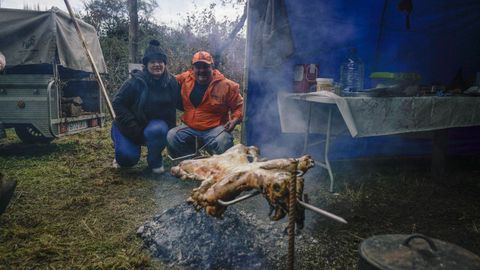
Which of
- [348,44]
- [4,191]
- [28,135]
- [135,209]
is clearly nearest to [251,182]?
[135,209]

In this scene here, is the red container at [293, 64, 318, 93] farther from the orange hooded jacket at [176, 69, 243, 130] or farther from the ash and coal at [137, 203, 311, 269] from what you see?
the ash and coal at [137, 203, 311, 269]

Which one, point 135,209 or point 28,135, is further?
point 28,135

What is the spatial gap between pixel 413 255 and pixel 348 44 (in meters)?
4.04

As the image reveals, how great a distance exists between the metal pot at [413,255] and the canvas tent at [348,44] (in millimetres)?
3236

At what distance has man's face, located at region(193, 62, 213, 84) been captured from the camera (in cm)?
461

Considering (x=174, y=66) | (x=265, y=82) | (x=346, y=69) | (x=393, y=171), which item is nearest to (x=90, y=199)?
(x=265, y=82)

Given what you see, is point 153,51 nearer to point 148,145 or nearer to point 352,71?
point 148,145

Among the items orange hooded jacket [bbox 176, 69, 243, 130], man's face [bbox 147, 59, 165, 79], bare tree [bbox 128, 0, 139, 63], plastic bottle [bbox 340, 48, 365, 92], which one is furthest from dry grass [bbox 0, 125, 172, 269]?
bare tree [bbox 128, 0, 139, 63]

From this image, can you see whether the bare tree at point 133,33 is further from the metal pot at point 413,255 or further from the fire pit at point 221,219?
the metal pot at point 413,255

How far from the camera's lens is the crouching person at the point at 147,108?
4656mm

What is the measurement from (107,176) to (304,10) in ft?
12.1

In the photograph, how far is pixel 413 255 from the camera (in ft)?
5.37

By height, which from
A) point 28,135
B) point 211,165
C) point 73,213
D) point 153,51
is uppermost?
point 153,51

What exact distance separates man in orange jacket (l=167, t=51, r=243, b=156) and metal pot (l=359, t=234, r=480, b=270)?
9.84 feet
